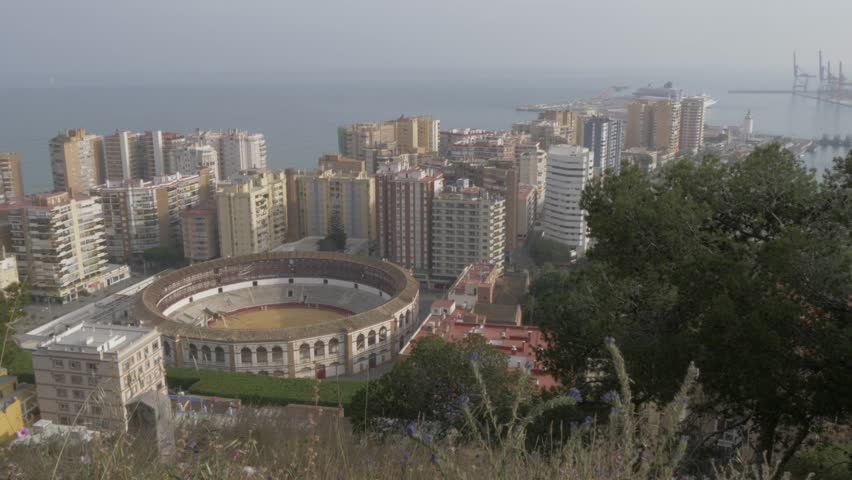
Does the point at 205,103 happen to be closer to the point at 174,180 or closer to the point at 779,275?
the point at 174,180

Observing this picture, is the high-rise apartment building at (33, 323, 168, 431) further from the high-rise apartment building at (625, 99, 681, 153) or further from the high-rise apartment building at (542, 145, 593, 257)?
the high-rise apartment building at (625, 99, 681, 153)

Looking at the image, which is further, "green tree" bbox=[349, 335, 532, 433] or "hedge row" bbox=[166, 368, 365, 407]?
"hedge row" bbox=[166, 368, 365, 407]

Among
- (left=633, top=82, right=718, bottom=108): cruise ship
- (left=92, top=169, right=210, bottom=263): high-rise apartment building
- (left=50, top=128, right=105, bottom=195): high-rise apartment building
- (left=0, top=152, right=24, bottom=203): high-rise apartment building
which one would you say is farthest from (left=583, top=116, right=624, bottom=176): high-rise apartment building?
(left=633, top=82, right=718, bottom=108): cruise ship

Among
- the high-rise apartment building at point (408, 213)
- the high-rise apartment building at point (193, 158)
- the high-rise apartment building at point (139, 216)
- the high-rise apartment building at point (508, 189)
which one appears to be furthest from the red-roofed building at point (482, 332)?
the high-rise apartment building at point (193, 158)

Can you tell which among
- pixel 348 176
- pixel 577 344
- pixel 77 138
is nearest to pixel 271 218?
pixel 348 176

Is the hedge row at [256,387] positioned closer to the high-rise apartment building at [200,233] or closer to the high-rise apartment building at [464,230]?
the high-rise apartment building at [464,230]
